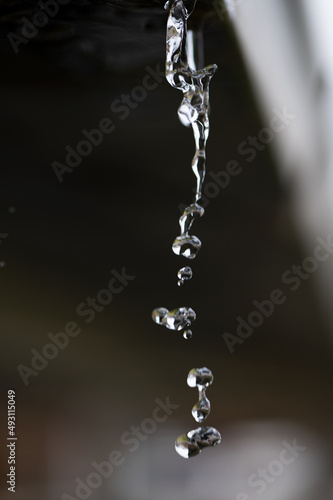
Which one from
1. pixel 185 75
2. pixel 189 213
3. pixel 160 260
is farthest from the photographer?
pixel 160 260

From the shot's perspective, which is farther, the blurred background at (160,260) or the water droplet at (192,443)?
the blurred background at (160,260)

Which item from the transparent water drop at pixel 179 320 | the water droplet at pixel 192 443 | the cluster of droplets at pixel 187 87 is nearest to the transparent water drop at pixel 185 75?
the cluster of droplets at pixel 187 87

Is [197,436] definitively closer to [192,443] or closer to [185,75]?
[192,443]

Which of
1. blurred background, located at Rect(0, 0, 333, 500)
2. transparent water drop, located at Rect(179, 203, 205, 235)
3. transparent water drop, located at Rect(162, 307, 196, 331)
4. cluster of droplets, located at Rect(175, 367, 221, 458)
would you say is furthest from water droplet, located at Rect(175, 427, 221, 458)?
blurred background, located at Rect(0, 0, 333, 500)

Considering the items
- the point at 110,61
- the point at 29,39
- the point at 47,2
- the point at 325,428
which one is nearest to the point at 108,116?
the point at 110,61

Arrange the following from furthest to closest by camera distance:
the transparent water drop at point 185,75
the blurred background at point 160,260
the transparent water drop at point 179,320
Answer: the blurred background at point 160,260, the transparent water drop at point 179,320, the transparent water drop at point 185,75

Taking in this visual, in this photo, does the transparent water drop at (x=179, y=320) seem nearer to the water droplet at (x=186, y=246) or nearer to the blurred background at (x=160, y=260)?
the water droplet at (x=186, y=246)

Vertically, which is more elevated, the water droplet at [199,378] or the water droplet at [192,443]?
the water droplet at [199,378]

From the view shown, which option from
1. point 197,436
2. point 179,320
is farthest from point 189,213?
point 197,436

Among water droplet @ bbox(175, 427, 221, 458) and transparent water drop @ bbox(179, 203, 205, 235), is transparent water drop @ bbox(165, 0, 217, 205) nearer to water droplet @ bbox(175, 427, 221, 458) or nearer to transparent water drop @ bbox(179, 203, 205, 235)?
transparent water drop @ bbox(179, 203, 205, 235)
